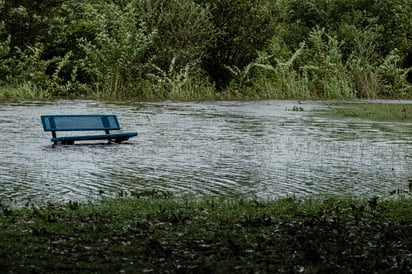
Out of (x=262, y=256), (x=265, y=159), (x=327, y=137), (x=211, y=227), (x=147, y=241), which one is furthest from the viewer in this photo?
(x=327, y=137)

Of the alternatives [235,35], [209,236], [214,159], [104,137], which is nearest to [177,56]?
[235,35]

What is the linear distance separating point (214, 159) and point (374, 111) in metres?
11.1

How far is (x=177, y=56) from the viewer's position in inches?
1102

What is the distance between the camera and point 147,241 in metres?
6.15

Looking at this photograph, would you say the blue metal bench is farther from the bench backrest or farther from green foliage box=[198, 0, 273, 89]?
green foliage box=[198, 0, 273, 89]

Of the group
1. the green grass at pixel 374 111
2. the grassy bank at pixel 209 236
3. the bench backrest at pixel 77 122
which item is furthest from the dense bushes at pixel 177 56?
the grassy bank at pixel 209 236

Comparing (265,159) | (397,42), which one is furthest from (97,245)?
(397,42)

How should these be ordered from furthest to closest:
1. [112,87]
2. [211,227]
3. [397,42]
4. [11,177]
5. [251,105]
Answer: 1. [397,42]
2. [112,87]
3. [251,105]
4. [11,177]
5. [211,227]

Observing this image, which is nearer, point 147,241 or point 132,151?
point 147,241

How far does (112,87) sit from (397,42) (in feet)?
42.5

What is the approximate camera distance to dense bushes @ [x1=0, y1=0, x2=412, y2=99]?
27266mm

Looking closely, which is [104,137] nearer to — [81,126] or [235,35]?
[81,126]

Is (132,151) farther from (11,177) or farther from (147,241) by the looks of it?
(147,241)

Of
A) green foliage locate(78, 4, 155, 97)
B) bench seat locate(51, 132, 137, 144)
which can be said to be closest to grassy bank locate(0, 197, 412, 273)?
bench seat locate(51, 132, 137, 144)
